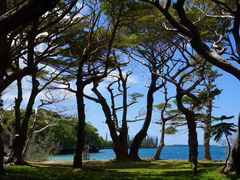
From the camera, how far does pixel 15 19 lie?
5547 mm

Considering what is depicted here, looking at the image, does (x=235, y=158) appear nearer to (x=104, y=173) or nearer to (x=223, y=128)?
(x=223, y=128)

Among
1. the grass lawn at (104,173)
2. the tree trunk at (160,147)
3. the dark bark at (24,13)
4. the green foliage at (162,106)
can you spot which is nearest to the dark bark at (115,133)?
the tree trunk at (160,147)

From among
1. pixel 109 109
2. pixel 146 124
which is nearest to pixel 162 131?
pixel 146 124

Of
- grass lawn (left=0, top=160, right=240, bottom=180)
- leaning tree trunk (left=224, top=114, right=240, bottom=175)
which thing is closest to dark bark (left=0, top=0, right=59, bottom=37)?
grass lawn (left=0, top=160, right=240, bottom=180)

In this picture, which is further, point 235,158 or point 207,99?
point 207,99

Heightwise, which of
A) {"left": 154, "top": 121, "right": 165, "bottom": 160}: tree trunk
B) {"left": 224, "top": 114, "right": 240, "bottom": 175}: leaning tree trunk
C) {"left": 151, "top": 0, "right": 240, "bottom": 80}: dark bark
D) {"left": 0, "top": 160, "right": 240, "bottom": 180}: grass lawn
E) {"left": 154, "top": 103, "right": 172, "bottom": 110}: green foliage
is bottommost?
{"left": 0, "top": 160, "right": 240, "bottom": 180}: grass lawn

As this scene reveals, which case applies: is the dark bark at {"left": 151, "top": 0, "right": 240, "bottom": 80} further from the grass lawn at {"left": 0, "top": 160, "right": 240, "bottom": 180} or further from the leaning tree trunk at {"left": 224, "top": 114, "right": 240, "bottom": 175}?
the grass lawn at {"left": 0, "top": 160, "right": 240, "bottom": 180}

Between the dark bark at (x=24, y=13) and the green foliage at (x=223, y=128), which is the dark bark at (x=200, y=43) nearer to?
the green foliage at (x=223, y=128)

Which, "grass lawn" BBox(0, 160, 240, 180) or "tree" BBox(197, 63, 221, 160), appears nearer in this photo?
"grass lawn" BBox(0, 160, 240, 180)

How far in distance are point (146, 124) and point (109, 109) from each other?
2503 millimetres

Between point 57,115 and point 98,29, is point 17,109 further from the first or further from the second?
point 57,115

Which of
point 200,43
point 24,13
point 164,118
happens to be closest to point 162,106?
point 164,118

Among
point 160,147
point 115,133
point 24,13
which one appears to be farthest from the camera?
point 160,147

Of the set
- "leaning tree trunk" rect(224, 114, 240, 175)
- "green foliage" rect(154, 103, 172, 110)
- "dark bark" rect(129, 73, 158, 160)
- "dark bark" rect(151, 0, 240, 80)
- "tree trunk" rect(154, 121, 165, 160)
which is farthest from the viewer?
"green foliage" rect(154, 103, 172, 110)
